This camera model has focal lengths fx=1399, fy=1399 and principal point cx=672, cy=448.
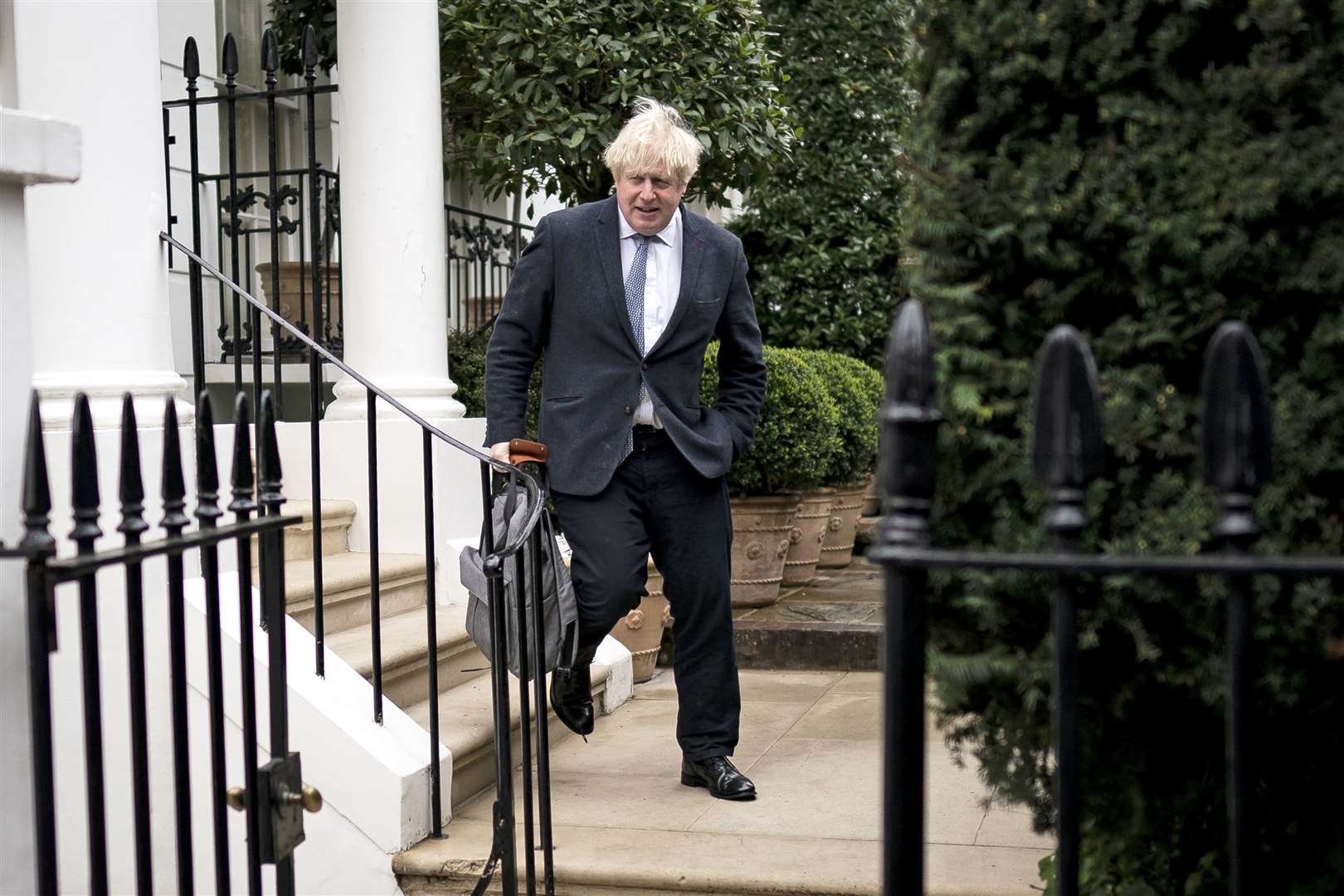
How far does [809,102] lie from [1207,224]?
338 inches

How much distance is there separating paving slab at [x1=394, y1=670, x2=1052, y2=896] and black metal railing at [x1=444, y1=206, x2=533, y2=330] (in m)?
3.79

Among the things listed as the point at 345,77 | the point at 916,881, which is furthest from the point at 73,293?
the point at 916,881

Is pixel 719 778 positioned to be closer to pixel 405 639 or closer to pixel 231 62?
pixel 405 639

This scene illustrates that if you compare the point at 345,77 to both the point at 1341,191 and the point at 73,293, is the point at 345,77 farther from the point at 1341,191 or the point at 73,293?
the point at 1341,191

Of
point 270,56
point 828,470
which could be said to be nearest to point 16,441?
point 270,56

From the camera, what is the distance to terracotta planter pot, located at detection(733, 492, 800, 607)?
671 cm

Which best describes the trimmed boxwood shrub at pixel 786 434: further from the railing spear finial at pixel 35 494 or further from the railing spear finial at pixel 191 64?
the railing spear finial at pixel 35 494

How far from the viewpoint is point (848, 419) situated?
25.7 ft

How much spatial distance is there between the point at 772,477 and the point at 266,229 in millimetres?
2590

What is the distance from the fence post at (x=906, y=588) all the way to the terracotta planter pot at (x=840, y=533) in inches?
268

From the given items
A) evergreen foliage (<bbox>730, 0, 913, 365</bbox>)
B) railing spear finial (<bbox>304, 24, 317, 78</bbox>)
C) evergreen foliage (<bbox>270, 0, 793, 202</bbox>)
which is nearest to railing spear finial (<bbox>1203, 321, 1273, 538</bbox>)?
railing spear finial (<bbox>304, 24, 317, 78</bbox>)

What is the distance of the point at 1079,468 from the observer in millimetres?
1396

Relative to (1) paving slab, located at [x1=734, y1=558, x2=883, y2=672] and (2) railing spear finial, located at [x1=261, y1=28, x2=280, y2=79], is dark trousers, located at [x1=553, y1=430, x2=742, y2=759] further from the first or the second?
(2) railing spear finial, located at [x1=261, y1=28, x2=280, y2=79]

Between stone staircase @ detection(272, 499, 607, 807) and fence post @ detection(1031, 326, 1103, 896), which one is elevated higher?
fence post @ detection(1031, 326, 1103, 896)
